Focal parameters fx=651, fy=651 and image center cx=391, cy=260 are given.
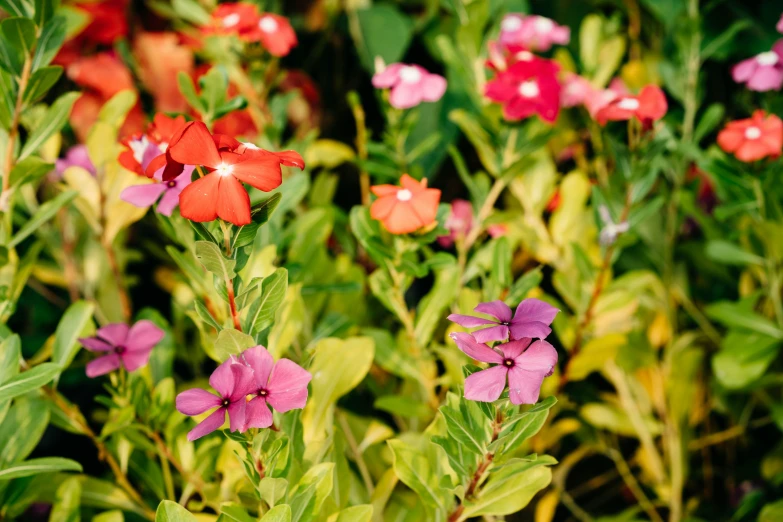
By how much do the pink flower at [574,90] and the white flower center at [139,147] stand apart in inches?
26.8

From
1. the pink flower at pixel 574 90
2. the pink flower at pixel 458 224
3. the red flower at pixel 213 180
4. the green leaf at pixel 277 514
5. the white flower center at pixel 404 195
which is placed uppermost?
the red flower at pixel 213 180

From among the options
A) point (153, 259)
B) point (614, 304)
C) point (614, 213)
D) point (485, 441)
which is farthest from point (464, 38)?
point (153, 259)

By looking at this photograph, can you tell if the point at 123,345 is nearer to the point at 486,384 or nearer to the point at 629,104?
the point at 486,384

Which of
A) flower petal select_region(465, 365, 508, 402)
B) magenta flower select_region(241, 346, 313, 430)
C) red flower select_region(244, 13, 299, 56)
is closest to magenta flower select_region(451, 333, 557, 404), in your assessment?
flower petal select_region(465, 365, 508, 402)

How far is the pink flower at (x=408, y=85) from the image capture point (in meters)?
0.84

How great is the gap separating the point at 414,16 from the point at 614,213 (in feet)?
2.70

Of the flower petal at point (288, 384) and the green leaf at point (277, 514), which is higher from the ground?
the flower petal at point (288, 384)

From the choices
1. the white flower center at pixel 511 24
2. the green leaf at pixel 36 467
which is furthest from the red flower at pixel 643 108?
the green leaf at pixel 36 467

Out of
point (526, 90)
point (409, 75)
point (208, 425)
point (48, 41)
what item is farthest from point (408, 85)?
point (208, 425)

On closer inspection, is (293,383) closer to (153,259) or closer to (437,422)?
(437,422)

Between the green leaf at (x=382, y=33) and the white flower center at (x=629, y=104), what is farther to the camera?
the green leaf at (x=382, y=33)

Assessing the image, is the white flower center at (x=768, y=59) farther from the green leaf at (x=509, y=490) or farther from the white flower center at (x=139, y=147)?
the white flower center at (x=139, y=147)

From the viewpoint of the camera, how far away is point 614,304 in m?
0.90

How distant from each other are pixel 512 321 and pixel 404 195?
224mm
